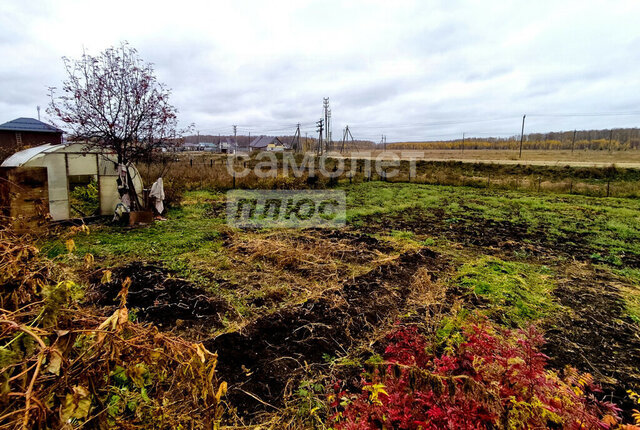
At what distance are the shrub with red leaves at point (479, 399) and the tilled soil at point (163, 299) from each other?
2.02 meters

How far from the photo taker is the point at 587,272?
528 centimetres

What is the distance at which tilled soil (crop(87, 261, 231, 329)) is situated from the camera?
357 centimetres

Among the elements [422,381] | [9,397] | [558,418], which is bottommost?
[422,381]

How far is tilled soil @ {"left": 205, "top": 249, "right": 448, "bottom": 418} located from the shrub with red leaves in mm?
589

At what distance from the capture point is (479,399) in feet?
6.53

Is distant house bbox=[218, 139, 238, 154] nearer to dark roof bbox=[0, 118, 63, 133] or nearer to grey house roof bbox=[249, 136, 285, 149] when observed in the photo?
grey house roof bbox=[249, 136, 285, 149]

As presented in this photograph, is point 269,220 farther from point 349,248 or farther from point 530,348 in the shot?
point 530,348

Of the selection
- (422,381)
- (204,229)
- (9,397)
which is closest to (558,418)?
(422,381)

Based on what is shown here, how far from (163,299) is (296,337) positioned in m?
1.94

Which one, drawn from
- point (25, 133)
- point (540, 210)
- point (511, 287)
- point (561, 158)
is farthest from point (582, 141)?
point (25, 133)

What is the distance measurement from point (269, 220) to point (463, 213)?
6.25 meters

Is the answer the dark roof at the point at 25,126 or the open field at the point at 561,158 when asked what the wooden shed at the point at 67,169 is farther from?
the open field at the point at 561,158

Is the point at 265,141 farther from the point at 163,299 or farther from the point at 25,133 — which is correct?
the point at 163,299

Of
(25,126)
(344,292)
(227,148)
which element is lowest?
(344,292)
